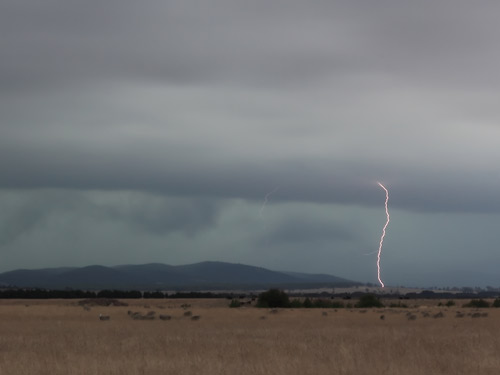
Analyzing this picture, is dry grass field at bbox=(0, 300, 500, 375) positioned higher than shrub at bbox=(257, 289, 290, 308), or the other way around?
shrub at bbox=(257, 289, 290, 308)

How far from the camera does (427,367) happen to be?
20.9 meters

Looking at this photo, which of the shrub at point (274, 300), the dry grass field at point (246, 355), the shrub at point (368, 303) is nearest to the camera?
the dry grass field at point (246, 355)

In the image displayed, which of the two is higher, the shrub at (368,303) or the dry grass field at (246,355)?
the shrub at (368,303)

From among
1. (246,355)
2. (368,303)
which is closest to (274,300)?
(368,303)

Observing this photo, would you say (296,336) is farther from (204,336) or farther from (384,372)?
(384,372)

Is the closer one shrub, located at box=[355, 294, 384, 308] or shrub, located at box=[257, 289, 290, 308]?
shrub, located at box=[257, 289, 290, 308]

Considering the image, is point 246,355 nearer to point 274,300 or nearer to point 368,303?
point 274,300

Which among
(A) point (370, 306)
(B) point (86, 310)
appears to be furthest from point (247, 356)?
(A) point (370, 306)

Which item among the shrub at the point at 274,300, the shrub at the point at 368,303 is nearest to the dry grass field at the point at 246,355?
the shrub at the point at 274,300

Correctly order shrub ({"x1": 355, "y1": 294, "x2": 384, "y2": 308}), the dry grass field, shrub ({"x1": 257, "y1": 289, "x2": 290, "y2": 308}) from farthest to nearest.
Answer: shrub ({"x1": 355, "y1": 294, "x2": 384, "y2": 308}) < shrub ({"x1": 257, "y1": 289, "x2": 290, "y2": 308}) < the dry grass field

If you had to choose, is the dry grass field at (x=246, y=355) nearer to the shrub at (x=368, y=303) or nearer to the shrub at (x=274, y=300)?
the shrub at (x=274, y=300)

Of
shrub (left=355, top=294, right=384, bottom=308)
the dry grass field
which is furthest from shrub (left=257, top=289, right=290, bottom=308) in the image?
the dry grass field

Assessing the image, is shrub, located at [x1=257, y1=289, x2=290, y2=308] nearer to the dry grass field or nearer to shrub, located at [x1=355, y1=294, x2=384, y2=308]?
shrub, located at [x1=355, y1=294, x2=384, y2=308]

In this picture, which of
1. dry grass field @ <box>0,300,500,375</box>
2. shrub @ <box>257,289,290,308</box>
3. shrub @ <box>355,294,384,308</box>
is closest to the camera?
dry grass field @ <box>0,300,500,375</box>
